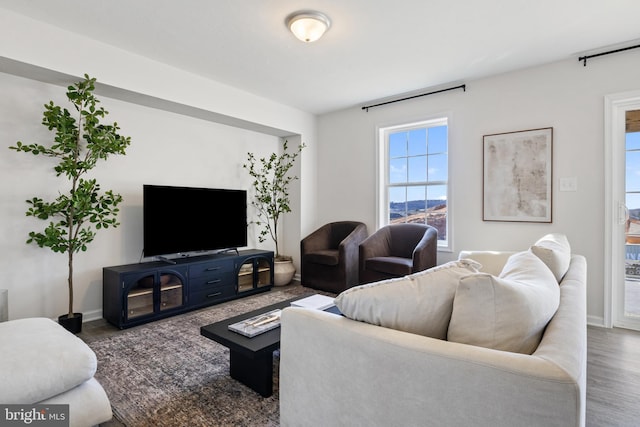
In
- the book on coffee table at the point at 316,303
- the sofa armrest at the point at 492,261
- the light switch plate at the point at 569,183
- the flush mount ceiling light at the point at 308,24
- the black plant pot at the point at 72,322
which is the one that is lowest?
the black plant pot at the point at 72,322

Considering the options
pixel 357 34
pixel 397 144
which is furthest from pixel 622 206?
pixel 357 34

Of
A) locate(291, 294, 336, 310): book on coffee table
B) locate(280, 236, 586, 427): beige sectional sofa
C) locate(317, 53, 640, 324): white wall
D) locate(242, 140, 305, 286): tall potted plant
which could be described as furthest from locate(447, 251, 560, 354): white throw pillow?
locate(242, 140, 305, 286): tall potted plant

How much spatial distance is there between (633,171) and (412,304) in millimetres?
3228

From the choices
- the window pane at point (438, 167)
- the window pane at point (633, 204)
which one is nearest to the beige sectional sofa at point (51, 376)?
the window pane at point (438, 167)

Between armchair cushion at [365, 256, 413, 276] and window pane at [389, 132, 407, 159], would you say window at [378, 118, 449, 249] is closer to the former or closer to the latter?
window pane at [389, 132, 407, 159]

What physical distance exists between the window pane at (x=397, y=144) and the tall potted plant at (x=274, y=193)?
1292 millimetres

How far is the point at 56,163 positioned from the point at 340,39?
2.76 metres

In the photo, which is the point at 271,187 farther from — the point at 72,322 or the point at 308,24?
the point at 72,322

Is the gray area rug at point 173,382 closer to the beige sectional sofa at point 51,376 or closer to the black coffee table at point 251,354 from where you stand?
the black coffee table at point 251,354

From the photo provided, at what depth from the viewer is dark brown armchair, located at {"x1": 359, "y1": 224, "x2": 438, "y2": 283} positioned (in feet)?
11.3

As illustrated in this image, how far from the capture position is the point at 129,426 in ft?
5.30

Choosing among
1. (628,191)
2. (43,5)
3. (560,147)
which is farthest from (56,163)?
(628,191)

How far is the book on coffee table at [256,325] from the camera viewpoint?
1947mm

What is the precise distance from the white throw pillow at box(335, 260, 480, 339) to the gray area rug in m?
0.96
